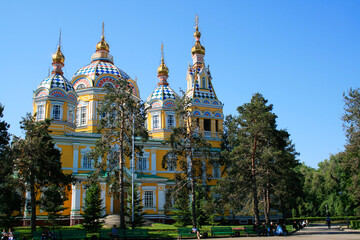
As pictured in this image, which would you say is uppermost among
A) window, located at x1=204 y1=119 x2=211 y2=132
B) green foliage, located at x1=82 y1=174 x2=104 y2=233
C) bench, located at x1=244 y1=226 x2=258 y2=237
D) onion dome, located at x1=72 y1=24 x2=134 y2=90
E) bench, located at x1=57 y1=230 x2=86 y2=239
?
onion dome, located at x1=72 y1=24 x2=134 y2=90

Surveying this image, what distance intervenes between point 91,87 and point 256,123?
19.1 m

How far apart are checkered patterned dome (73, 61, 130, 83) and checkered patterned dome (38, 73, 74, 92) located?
400cm

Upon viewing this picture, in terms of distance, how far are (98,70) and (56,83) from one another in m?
5.97

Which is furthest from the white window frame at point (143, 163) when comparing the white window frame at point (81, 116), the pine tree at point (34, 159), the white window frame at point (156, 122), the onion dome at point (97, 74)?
the pine tree at point (34, 159)

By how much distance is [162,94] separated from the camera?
40.1 m

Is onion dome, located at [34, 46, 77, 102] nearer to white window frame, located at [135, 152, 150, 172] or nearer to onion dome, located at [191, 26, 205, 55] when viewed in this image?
white window frame, located at [135, 152, 150, 172]

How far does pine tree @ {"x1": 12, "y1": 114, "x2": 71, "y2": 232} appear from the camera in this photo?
74.0 feet

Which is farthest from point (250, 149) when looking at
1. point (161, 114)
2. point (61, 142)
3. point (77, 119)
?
point (77, 119)

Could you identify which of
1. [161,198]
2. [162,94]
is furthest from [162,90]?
[161,198]

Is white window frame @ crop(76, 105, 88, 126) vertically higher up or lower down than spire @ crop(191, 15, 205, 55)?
lower down

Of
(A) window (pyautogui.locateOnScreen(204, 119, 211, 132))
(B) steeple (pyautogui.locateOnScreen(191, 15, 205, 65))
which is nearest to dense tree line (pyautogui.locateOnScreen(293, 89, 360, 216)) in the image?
(A) window (pyautogui.locateOnScreen(204, 119, 211, 132))

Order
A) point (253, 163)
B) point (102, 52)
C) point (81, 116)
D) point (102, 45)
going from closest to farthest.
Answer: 1. point (253, 163)
2. point (81, 116)
3. point (102, 52)
4. point (102, 45)

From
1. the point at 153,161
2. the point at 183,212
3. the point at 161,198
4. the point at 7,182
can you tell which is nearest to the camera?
the point at 7,182

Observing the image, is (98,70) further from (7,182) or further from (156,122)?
(7,182)
